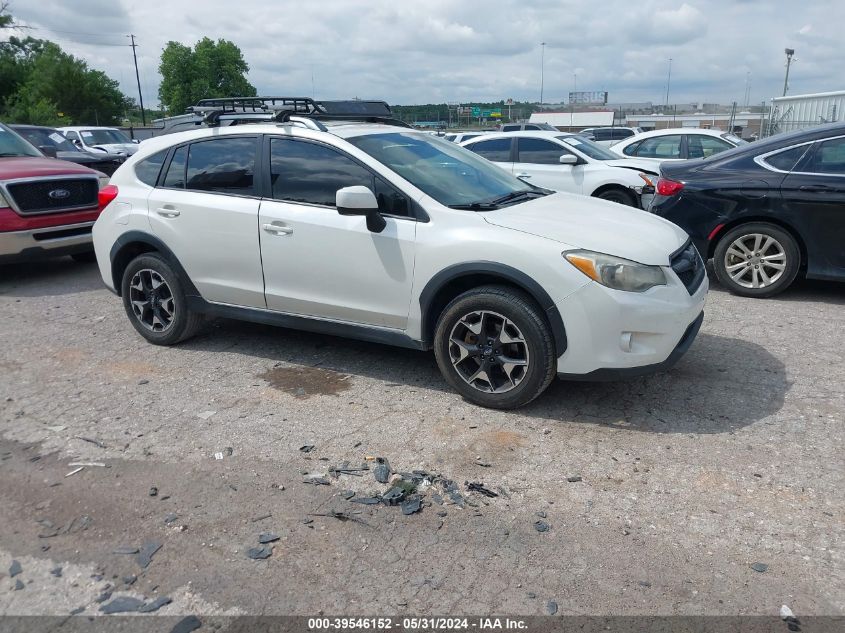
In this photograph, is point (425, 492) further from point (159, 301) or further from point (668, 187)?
point (668, 187)

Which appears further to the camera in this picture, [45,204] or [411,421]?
[45,204]

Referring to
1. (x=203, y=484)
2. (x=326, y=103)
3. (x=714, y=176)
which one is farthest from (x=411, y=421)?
(x=714, y=176)

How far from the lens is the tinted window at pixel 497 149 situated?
1146 centimetres

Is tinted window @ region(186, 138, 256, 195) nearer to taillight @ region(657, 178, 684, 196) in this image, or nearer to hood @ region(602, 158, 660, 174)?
taillight @ region(657, 178, 684, 196)

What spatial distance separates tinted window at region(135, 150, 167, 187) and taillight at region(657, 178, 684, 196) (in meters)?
4.96

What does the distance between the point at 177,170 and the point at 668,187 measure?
193 inches

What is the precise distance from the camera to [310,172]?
4.95 m

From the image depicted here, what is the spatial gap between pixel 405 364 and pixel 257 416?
129cm

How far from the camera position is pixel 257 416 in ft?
14.7

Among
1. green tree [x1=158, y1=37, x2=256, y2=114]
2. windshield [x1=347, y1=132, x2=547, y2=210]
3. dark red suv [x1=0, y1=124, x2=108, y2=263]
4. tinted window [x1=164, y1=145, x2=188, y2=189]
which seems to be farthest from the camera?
green tree [x1=158, y1=37, x2=256, y2=114]

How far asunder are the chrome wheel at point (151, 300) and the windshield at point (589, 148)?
745 centimetres

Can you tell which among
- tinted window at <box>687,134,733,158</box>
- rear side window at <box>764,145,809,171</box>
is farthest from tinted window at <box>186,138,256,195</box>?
tinted window at <box>687,134,733,158</box>

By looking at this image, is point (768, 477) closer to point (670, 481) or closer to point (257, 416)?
point (670, 481)

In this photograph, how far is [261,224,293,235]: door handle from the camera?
4914 millimetres
